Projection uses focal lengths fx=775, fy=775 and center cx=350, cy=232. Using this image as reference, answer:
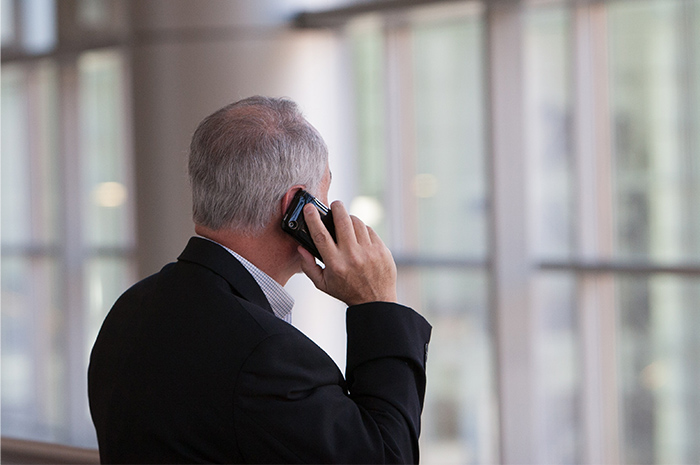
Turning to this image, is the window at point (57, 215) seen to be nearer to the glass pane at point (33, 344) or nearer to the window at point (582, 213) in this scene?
the glass pane at point (33, 344)

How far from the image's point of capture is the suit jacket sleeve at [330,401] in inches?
47.2

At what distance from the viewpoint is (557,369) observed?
202 inches

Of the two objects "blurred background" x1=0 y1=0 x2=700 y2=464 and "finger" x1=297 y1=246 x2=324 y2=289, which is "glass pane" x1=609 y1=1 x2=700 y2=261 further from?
"finger" x1=297 y1=246 x2=324 y2=289

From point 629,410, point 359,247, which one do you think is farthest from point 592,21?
point 359,247

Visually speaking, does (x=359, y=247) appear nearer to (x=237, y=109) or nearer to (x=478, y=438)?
(x=237, y=109)

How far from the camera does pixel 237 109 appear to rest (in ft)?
4.76

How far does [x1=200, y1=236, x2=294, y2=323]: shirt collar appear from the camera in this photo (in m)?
1.42

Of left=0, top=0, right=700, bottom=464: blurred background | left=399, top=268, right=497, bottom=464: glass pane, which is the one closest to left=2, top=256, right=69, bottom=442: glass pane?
left=0, top=0, right=700, bottom=464: blurred background

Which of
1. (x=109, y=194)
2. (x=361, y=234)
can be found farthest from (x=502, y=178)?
(x=109, y=194)

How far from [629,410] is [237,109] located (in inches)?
166

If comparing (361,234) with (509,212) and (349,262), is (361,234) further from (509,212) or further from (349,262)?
(509,212)

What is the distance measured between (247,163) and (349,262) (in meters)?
0.26

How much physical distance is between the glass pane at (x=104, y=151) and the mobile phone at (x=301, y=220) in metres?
6.08

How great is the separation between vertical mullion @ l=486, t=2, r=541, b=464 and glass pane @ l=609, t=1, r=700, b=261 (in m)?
0.58
